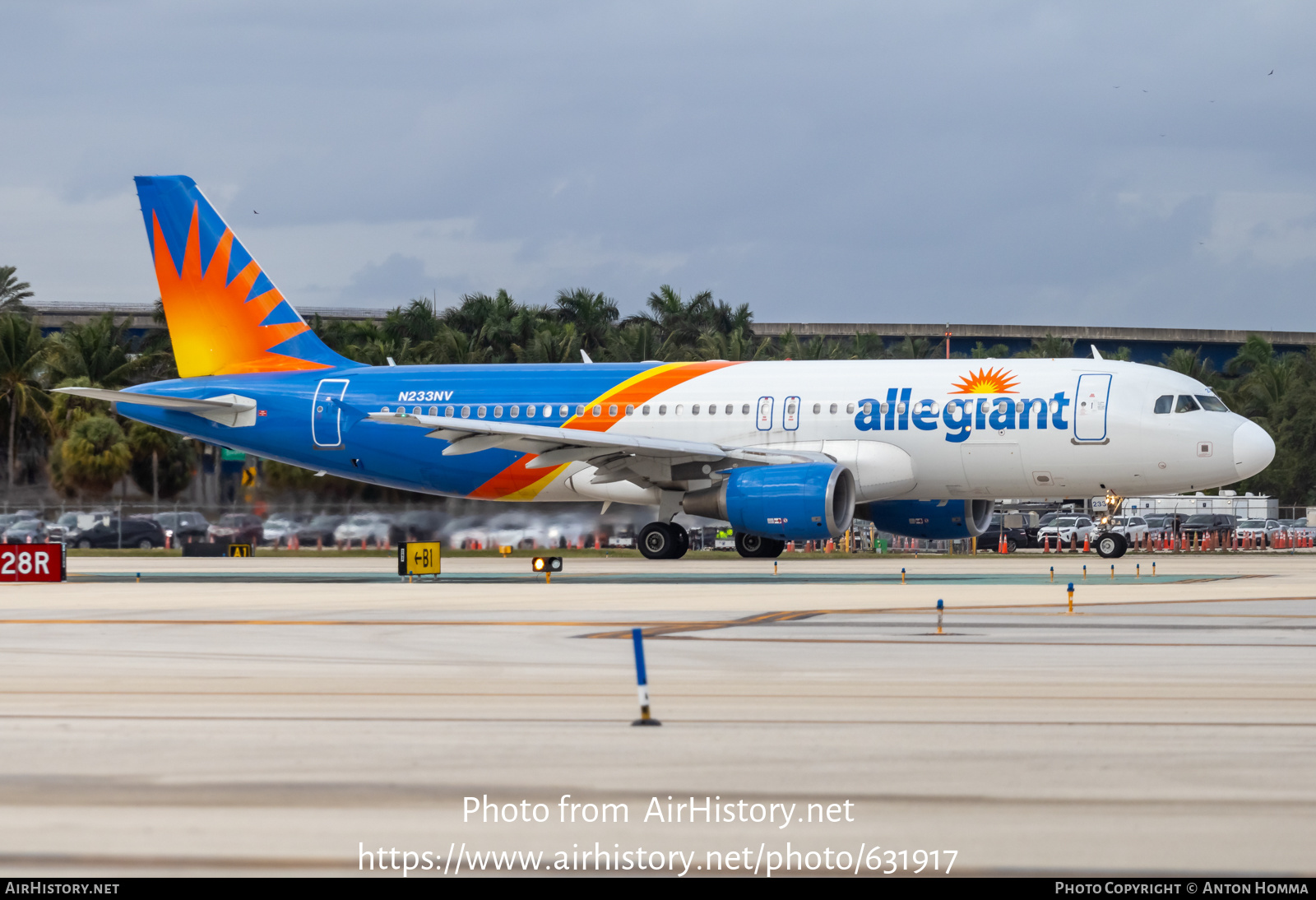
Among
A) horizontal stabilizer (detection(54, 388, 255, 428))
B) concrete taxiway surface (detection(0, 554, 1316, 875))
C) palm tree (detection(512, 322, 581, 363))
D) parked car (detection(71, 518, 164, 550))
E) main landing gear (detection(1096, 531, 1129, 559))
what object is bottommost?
parked car (detection(71, 518, 164, 550))

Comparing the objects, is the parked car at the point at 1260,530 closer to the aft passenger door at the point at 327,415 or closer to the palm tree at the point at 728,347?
the palm tree at the point at 728,347

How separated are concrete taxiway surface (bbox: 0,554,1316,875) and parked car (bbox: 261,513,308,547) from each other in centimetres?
2256

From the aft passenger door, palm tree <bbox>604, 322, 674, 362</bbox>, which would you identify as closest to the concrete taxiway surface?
the aft passenger door

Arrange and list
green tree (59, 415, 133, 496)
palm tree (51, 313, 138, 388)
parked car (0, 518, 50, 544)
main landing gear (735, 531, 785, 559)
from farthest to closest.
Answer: palm tree (51, 313, 138, 388)
green tree (59, 415, 133, 496)
parked car (0, 518, 50, 544)
main landing gear (735, 531, 785, 559)

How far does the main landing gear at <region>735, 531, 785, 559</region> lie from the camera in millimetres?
37094

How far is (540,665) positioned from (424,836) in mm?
7217

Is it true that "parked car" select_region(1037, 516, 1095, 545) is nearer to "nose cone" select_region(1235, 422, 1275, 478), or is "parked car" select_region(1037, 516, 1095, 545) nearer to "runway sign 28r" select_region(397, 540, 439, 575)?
"nose cone" select_region(1235, 422, 1275, 478)

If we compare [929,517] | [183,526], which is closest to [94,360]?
[183,526]

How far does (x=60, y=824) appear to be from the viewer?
7547 millimetres

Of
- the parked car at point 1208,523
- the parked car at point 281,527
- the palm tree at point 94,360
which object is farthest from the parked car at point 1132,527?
the palm tree at point 94,360

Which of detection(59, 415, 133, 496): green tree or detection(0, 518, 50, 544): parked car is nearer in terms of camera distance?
detection(0, 518, 50, 544): parked car

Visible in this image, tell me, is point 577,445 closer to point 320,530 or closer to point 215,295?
point 215,295

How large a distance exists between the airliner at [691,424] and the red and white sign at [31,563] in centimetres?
461

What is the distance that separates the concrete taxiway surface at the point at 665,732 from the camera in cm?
731
